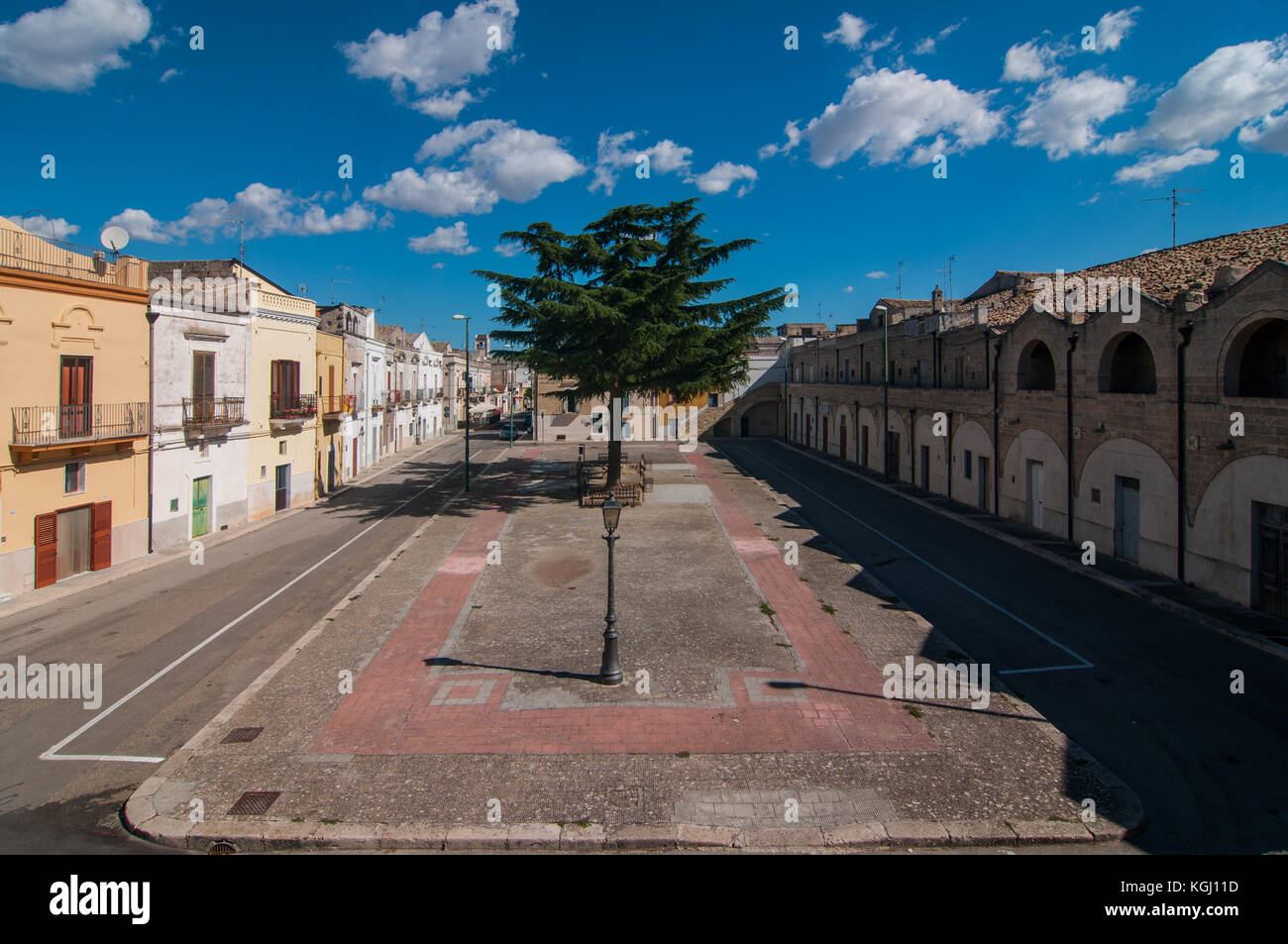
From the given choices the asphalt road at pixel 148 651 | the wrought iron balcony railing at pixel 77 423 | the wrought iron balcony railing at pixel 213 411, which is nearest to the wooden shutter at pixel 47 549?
the asphalt road at pixel 148 651

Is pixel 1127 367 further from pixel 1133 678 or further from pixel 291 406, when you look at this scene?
pixel 291 406

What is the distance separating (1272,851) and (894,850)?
372 cm

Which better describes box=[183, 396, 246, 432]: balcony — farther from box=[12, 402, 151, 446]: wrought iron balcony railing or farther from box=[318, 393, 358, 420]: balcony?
→ box=[318, 393, 358, 420]: balcony

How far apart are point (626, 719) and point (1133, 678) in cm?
832

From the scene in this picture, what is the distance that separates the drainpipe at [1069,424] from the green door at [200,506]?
2761 cm

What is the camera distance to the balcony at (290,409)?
28.4 metres

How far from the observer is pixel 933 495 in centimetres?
3158

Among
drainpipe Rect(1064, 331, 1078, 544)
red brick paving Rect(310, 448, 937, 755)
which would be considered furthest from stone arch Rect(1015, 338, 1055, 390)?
red brick paving Rect(310, 448, 937, 755)

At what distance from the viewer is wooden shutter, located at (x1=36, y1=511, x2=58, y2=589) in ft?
59.8

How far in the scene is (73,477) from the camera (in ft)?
63.7

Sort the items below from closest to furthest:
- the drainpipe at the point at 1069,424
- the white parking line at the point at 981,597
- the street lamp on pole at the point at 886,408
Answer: the white parking line at the point at 981,597 < the drainpipe at the point at 1069,424 < the street lamp on pole at the point at 886,408

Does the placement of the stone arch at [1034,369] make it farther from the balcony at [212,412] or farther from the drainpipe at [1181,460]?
the balcony at [212,412]

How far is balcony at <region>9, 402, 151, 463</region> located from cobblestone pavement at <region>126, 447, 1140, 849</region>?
341 inches

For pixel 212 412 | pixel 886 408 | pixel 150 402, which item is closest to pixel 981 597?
pixel 886 408
